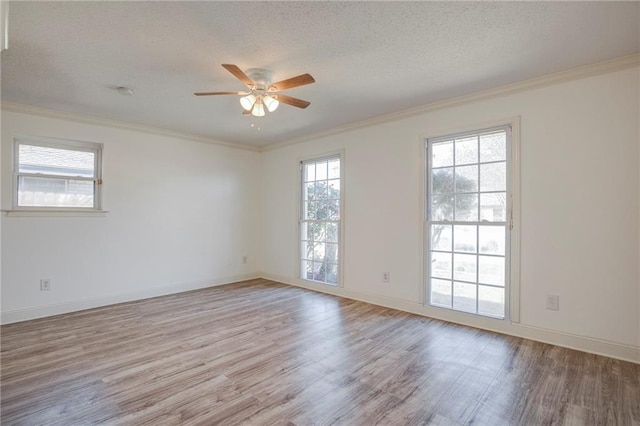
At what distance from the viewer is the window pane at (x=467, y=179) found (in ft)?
11.3

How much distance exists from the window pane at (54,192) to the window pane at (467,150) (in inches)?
182

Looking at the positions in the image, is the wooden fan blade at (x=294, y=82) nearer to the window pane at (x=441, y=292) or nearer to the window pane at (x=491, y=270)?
the window pane at (x=491, y=270)

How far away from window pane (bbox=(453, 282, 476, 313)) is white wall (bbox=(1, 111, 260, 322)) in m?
3.62

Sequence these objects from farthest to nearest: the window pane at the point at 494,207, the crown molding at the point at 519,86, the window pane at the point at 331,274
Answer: the window pane at the point at 331,274, the window pane at the point at 494,207, the crown molding at the point at 519,86

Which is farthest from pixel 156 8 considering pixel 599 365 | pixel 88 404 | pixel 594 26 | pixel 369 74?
pixel 599 365

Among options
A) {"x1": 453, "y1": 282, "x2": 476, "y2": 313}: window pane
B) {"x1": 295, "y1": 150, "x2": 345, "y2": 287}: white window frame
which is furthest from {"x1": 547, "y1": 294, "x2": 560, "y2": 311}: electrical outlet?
{"x1": 295, "y1": 150, "x2": 345, "y2": 287}: white window frame

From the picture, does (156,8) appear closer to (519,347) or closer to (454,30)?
(454,30)

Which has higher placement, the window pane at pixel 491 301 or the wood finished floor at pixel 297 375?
the window pane at pixel 491 301

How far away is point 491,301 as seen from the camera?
331 centimetres

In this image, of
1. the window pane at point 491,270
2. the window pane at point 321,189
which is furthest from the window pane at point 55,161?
the window pane at point 491,270

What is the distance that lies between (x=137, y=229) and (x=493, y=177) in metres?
4.61

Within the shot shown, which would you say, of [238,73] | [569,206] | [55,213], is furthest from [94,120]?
[569,206]

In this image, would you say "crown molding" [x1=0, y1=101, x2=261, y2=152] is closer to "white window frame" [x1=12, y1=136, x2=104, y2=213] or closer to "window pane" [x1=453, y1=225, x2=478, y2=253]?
"white window frame" [x1=12, y1=136, x2=104, y2=213]

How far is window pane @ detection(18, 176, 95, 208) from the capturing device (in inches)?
147
